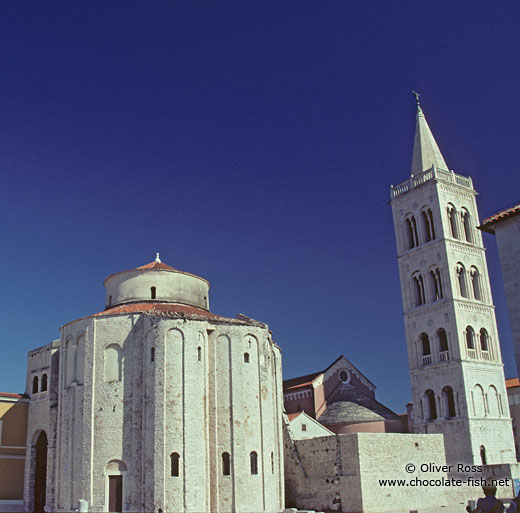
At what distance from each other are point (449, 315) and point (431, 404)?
22.0 feet

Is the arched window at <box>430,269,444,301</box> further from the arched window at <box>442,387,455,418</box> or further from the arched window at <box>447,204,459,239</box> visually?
the arched window at <box>442,387,455,418</box>

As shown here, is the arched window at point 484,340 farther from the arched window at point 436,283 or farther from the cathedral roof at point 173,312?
the cathedral roof at point 173,312

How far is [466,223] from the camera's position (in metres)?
50.2


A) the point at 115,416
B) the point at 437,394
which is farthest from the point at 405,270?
the point at 115,416

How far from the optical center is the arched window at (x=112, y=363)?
33.7m

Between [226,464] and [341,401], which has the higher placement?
[341,401]

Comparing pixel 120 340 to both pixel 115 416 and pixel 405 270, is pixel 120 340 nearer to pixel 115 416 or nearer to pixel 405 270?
pixel 115 416

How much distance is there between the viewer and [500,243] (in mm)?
24531

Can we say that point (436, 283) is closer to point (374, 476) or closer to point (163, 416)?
point (374, 476)

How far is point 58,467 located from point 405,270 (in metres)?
29.6

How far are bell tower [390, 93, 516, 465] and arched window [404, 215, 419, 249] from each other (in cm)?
8

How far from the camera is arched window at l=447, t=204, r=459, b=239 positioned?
4897 cm

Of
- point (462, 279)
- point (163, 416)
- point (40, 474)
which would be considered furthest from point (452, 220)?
point (40, 474)

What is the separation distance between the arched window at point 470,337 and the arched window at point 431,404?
4.45m
